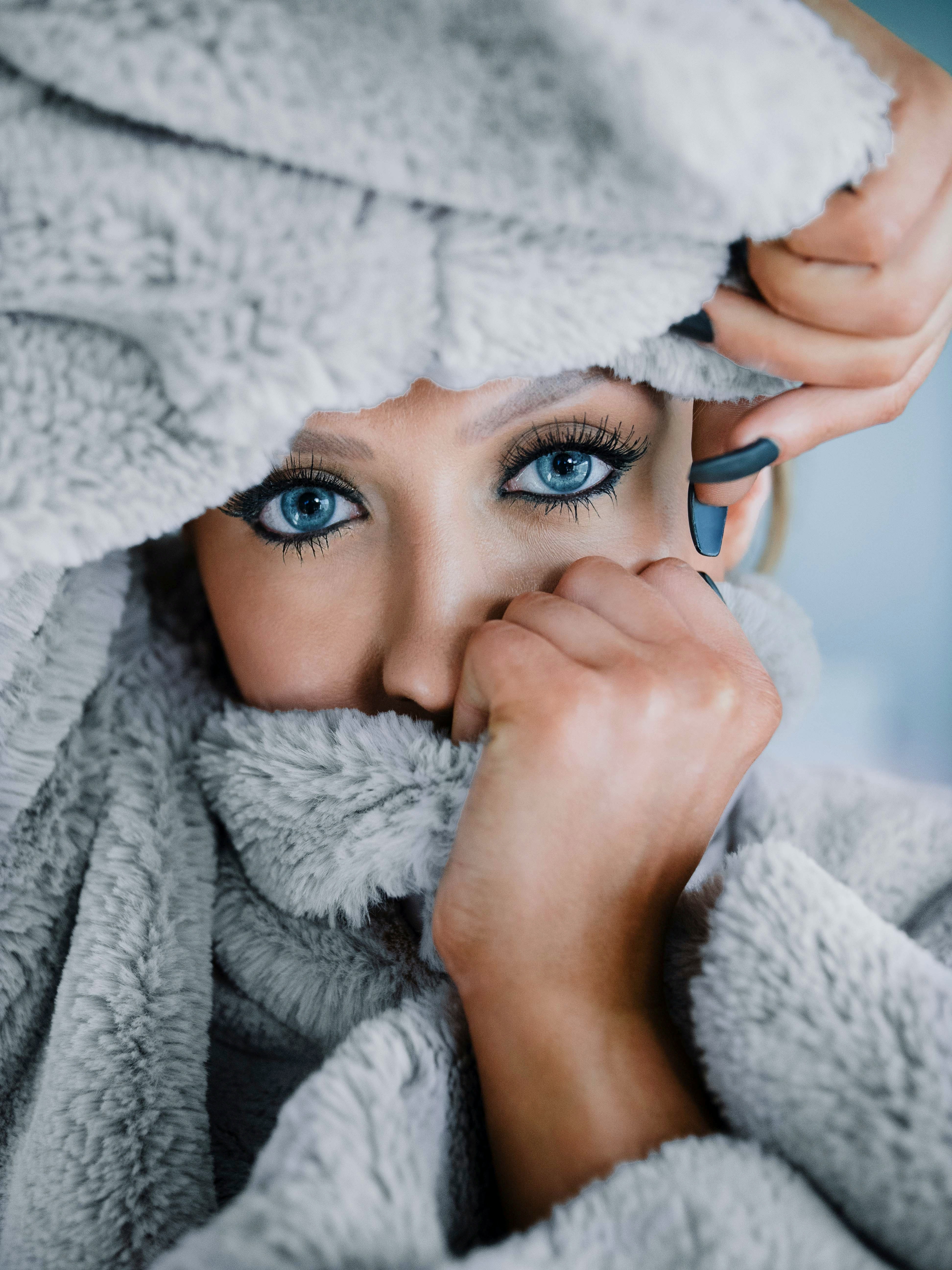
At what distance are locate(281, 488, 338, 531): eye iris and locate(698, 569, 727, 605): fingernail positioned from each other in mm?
333

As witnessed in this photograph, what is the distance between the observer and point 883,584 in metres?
1.67

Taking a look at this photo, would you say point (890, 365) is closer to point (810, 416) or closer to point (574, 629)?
point (810, 416)

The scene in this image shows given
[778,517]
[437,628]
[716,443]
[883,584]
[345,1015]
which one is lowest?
[345,1015]

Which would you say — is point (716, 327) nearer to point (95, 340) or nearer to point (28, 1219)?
point (95, 340)

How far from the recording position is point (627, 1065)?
0.46m

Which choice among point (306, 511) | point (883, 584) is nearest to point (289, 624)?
point (306, 511)

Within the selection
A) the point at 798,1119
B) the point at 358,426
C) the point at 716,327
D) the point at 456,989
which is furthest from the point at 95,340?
the point at 798,1119

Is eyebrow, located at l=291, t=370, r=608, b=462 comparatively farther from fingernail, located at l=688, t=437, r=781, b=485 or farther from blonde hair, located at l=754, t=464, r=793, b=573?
blonde hair, located at l=754, t=464, r=793, b=573

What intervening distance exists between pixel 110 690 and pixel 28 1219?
451 mm

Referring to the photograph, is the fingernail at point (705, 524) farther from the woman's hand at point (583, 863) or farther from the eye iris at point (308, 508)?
the eye iris at point (308, 508)

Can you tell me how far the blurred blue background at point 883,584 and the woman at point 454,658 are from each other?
1.04 m

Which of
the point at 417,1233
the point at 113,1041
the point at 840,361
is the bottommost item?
the point at 417,1233

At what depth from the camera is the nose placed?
62cm

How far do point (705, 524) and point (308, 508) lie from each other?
35 centimetres
